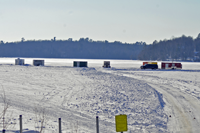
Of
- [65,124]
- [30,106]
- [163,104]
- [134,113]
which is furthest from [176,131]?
[30,106]

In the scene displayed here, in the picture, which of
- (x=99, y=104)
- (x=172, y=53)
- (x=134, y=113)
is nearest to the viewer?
(x=134, y=113)

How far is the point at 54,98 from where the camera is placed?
1714 cm

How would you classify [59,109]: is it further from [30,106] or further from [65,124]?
[65,124]

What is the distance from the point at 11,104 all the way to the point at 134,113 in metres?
6.59

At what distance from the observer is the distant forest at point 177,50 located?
17875 centimetres

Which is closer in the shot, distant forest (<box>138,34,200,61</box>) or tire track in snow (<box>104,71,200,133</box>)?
tire track in snow (<box>104,71,200,133</box>)

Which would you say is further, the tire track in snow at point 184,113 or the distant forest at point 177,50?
the distant forest at point 177,50

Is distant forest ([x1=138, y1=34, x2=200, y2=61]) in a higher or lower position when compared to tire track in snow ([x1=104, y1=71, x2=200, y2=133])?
higher

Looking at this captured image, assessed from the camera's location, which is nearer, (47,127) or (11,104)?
(47,127)

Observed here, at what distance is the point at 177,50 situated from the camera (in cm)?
18125

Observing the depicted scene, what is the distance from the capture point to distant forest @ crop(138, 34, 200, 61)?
17875 cm

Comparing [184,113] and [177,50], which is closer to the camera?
[184,113]

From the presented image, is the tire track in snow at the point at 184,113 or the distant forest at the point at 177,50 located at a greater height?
the distant forest at the point at 177,50

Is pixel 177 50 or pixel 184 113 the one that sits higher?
pixel 177 50
